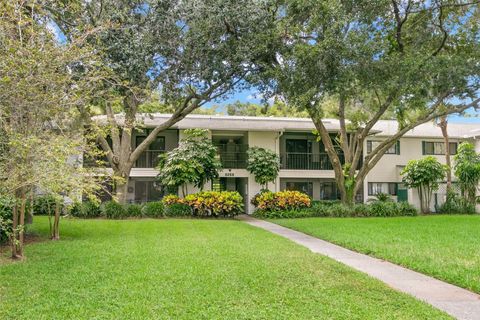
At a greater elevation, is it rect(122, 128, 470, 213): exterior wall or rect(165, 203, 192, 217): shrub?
rect(122, 128, 470, 213): exterior wall

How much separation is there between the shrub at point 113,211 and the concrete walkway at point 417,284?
36.2 ft

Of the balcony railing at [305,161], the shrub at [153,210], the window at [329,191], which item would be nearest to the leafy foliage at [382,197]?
the window at [329,191]

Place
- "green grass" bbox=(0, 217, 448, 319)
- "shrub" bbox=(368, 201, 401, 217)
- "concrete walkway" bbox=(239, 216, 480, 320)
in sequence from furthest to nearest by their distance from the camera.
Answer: "shrub" bbox=(368, 201, 401, 217) → "concrete walkway" bbox=(239, 216, 480, 320) → "green grass" bbox=(0, 217, 448, 319)

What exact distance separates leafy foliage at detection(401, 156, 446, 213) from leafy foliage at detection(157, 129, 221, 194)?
11439 millimetres

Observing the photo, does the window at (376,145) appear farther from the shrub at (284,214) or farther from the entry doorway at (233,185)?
the shrub at (284,214)

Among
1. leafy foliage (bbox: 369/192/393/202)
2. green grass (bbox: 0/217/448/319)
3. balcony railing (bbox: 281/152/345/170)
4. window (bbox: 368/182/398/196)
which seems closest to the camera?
green grass (bbox: 0/217/448/319)

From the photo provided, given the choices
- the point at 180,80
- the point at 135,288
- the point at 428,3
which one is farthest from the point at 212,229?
the point at 428,3

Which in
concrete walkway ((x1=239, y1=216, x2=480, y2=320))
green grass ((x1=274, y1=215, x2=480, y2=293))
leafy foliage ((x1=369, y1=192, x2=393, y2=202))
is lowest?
concrete walkway ((x1=239, y1=216, x2=480, y2=320))

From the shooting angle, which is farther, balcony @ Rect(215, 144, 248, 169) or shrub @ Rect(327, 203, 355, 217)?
balcony @ Rect(215, 144, 248, 169)

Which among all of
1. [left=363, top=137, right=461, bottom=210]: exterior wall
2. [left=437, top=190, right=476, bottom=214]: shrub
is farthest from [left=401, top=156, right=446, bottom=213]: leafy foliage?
[left=363, top=137, right=461, bottom=210]: exterior wall

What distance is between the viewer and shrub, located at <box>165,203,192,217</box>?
1992 centimetres

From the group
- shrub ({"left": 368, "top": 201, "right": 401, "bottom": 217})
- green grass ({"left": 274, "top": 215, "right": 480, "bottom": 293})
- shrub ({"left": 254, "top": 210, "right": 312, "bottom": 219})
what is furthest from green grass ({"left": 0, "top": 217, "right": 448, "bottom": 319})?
shrub ({"left": 368, "top": 201, "right": 401, "bottom": 217})

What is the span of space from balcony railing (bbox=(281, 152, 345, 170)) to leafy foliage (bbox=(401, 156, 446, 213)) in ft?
13.6

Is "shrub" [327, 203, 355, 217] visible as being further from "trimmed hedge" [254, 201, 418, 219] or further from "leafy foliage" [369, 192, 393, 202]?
"leafy foliage" [369, 192, 393, 202]
